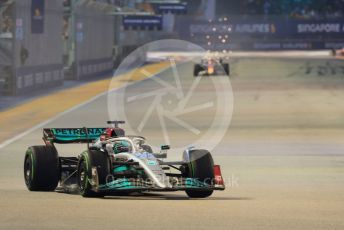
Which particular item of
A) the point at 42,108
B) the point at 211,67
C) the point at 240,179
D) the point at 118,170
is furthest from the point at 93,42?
the point at 118,170

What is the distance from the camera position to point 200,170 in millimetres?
16391

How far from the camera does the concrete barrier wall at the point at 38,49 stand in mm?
50031

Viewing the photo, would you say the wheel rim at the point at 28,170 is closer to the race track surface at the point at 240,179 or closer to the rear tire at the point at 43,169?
the rear tire at the point at 43,169

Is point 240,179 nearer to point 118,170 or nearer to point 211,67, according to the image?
point 118,170

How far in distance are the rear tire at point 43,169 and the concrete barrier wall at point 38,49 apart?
1274 inches

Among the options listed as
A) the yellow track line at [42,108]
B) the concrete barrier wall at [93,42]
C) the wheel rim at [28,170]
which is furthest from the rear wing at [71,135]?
the concrete barrier wall at [93,42]

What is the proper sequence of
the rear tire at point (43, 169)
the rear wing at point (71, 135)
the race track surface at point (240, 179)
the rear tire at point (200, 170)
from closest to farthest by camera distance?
the race track surface at point (240, 179)
the rear tire at point (200, 170)
the rear tire at point (43, 169)
the rear wing at point (71, 135)

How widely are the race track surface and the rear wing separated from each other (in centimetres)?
95

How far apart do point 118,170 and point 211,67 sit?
56720mm

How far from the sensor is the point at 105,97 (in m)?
49.6

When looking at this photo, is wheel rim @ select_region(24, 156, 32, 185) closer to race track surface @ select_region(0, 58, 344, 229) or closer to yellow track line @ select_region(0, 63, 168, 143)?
race track surface @ select_region(0, 58, 344, 229)

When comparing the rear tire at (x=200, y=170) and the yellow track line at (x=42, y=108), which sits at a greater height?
the rear tire at (x=200, y=170)

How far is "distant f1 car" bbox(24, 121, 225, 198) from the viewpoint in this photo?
15812 mm

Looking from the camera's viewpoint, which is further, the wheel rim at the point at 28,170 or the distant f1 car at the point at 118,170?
the wheel rim at the point at 28,170
